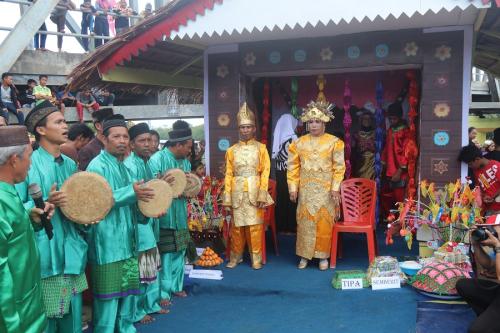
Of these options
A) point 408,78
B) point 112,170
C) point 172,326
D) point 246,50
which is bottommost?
point 172,326

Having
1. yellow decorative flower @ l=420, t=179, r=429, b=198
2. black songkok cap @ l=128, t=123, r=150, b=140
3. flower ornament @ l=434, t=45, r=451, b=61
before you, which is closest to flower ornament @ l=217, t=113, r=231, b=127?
→ black songkok cap @ l=128, t=123, r=150, b=140

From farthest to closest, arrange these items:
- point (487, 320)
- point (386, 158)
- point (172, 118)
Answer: point (172, 118) → point (386, 158) → point (487, 320)

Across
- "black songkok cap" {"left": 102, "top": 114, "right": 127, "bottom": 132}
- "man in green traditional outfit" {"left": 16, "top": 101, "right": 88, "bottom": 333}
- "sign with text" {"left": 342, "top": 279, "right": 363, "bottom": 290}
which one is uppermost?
"black songkok cap" {"left": 102, "top": 114, "right": 127, "bottom": 132}

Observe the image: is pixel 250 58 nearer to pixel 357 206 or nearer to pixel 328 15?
pixel 328 15

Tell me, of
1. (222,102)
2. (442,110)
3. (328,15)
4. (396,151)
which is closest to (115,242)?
(328,15)

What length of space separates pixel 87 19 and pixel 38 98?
338 centimetres

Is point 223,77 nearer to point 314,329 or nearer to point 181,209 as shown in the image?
point 181,209

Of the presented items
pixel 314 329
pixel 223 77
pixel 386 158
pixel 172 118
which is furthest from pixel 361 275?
pixel 172 118

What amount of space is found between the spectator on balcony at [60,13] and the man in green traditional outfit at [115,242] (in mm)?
9708

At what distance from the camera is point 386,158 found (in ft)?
21.7

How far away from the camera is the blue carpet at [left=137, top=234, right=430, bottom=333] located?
3771 mm

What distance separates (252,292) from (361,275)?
1.06 m

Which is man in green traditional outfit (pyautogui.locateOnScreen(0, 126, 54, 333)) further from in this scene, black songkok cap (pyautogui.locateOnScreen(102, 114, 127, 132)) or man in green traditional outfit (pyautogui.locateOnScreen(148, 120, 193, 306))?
man in green traditional outfit (pyautogui.locateOnScreen(148, 120, 193, 306))

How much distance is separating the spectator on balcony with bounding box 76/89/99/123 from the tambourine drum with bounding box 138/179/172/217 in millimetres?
8812
